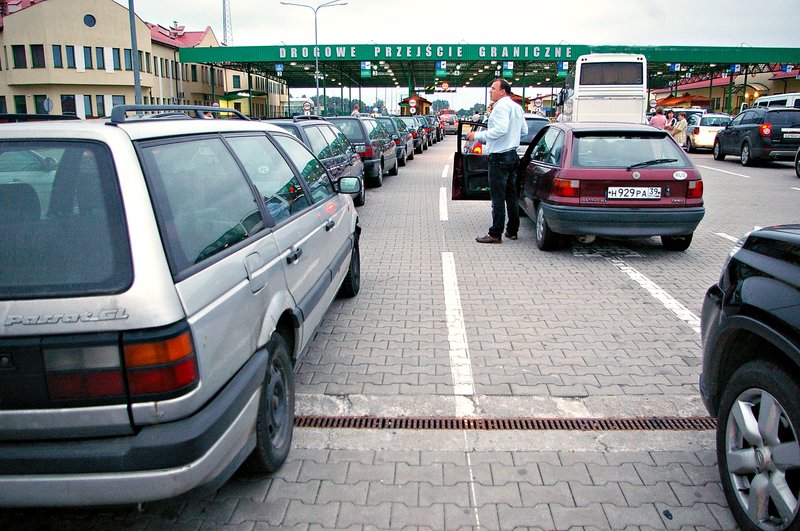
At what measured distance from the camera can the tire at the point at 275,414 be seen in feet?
9.88

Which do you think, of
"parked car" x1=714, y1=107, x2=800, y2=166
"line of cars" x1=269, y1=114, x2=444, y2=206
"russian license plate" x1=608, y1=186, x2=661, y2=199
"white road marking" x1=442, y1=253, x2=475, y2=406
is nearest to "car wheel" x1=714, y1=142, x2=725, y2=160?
"parked car" x1=714, y1=107, x2=800, y2=166

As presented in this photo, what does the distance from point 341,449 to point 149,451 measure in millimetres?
1415

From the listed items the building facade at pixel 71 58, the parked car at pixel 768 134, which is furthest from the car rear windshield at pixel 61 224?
the building facade at pixel 71 58

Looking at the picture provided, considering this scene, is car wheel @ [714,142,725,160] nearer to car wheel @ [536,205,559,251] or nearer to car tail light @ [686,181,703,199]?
car tail light @ [686,181,703,199]

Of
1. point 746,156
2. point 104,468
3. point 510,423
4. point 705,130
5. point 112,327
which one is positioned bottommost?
point 510,423

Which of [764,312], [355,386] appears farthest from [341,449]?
[764,312]

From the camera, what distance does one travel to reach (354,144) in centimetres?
1454

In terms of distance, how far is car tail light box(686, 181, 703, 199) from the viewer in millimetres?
7574

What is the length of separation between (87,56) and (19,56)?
519 centimetres

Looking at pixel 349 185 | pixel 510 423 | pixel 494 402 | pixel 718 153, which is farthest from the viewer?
pixel 718 153

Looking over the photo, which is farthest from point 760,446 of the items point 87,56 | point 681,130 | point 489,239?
point 87,56

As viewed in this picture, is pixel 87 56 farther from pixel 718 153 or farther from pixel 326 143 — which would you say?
pixel 326 143

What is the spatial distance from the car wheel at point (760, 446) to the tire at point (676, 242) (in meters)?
5.78

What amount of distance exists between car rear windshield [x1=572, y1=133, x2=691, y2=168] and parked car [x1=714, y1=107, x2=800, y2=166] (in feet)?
46.0
